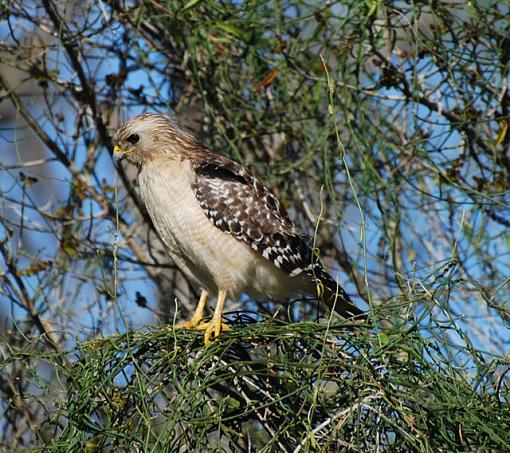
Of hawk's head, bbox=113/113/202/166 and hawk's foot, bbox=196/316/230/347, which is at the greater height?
hawk's head, bbox=113/113/202/166

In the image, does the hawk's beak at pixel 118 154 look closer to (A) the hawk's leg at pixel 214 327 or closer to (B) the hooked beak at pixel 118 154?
(B) the hooked beak at pixel 118 154

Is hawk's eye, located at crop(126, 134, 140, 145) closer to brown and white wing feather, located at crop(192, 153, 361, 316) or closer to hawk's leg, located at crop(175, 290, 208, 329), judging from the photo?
brown and white wing feather, located at crop(192, 153, 361, 316)

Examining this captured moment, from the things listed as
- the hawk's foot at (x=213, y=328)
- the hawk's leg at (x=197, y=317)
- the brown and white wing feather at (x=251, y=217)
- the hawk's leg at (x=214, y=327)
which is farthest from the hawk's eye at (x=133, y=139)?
the hawk's foot at (x=213, y=328)

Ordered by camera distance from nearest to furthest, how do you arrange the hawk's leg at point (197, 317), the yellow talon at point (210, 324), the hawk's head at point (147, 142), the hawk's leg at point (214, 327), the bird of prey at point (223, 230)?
the hawk's leg at point (214, 327) → the yellow talon at point (210, 324) → the hawk's leg at point (197, 317) → the bird of prey at point (223, 230) → the hawk's head at point (147, 142)

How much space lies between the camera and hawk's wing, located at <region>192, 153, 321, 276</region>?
4527mm

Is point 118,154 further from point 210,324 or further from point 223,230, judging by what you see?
point 210,324

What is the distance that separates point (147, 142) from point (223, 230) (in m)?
0.65

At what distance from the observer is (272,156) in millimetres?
5648

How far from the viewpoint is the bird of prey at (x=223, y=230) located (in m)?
4.51

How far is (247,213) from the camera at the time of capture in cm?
456

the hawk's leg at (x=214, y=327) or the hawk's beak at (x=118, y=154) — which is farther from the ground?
the hawk's beak at (x=118, y=154)

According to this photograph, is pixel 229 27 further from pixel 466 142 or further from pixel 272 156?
pixel 466 142

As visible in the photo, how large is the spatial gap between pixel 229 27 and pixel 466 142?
134 centimetres

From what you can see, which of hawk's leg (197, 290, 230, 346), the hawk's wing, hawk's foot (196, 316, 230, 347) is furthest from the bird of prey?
hawk's foot (196, 316, 230, 347)
